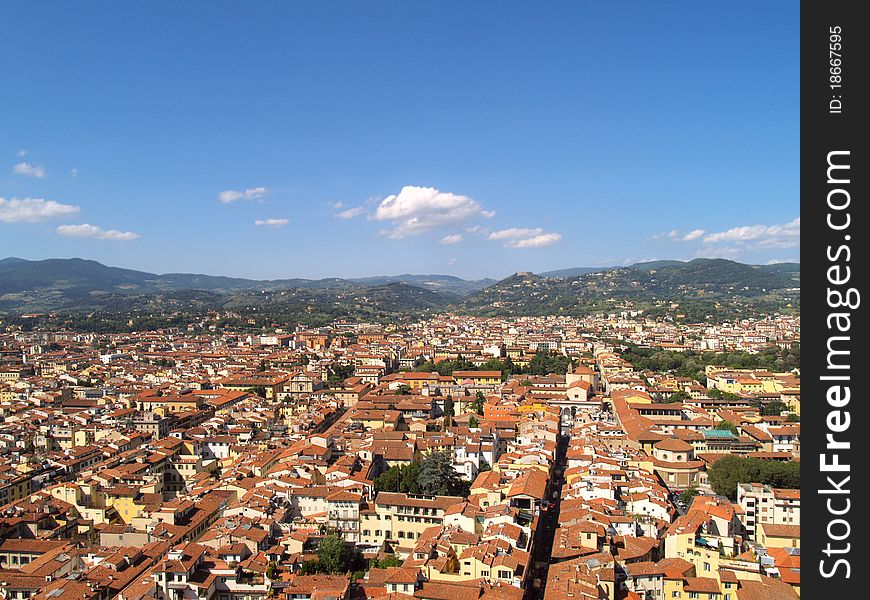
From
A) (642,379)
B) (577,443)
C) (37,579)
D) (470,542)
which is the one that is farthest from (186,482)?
(642,379)

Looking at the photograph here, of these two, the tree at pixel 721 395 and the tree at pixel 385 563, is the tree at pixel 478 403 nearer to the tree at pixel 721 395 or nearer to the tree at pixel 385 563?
the tree at pixel 721 395

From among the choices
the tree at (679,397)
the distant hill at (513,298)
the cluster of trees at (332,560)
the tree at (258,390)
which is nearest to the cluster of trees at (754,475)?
the cluster of trees at (332,560)

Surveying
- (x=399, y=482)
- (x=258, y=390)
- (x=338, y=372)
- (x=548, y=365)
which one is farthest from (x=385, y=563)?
(x=548, y=365)

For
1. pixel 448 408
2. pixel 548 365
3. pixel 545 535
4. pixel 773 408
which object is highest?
pixel 548 365

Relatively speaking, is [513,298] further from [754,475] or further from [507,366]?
[754,475]
